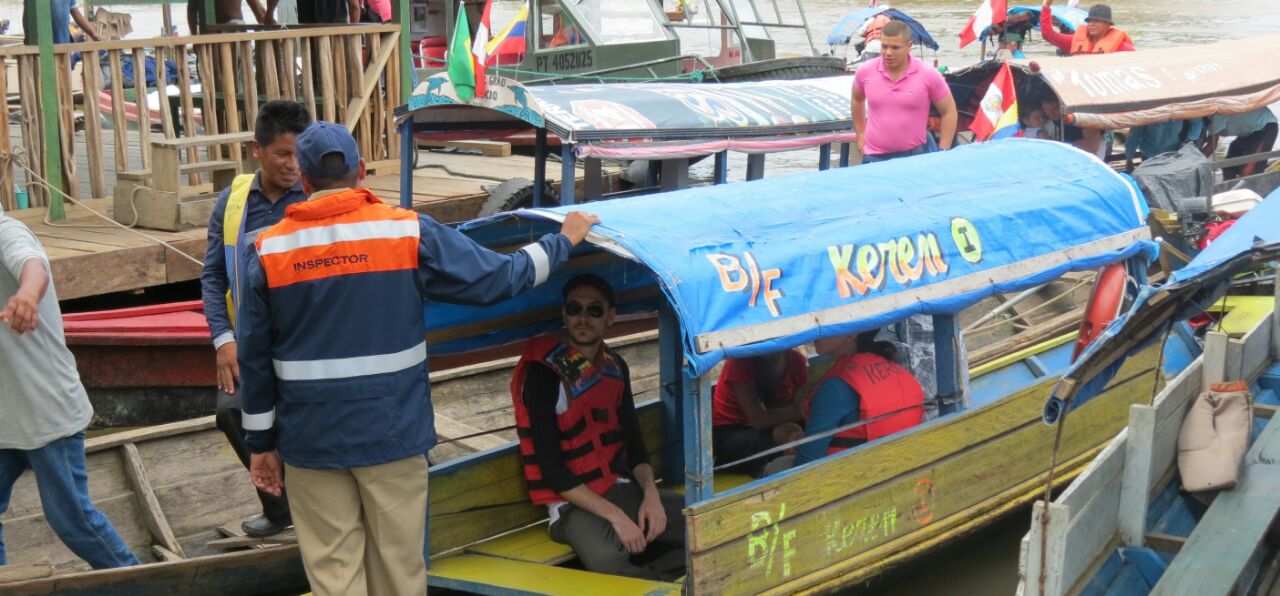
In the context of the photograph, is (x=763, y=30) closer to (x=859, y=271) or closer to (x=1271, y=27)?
(x=859, y=271)

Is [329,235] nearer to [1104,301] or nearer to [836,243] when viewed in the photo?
[836,243]

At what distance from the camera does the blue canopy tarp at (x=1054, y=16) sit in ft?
55.0

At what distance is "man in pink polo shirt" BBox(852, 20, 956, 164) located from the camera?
8.84m

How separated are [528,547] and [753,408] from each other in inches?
49.8

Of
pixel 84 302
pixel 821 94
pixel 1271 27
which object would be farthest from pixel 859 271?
pixel 1271 27

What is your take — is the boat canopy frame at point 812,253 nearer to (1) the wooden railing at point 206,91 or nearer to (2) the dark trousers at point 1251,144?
(1) the wooden railing at point 206,91

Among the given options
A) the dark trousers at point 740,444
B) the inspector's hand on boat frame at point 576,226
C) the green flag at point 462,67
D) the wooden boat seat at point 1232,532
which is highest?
the green flag at point 462,67

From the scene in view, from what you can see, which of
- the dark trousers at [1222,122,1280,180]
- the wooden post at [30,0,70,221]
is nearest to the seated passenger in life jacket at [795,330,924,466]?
the wooden post at [30,0,70,221]

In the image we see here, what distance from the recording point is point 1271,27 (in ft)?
100

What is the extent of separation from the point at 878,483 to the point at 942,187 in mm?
1319

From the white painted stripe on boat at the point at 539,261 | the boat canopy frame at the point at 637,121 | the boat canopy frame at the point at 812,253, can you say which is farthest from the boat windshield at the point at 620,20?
the white painted stripe on boat at the point at 539,261

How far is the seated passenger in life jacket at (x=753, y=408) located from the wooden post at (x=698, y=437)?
1338mm

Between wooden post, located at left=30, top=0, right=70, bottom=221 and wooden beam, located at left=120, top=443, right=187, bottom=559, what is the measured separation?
117 inches

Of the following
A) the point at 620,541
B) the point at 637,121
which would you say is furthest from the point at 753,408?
the point at 637,121
